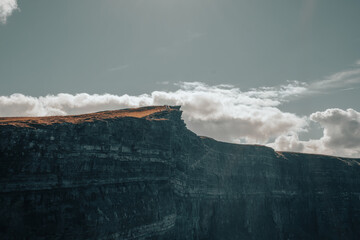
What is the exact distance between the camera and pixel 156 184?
9519 cm

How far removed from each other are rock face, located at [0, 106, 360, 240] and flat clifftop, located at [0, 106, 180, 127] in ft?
1.37

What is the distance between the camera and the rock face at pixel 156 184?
64.6 m

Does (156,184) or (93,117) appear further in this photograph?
(156,184)

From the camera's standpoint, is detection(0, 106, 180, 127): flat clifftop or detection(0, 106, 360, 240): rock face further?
detection(0, 106, 180, 127): flat clifftop

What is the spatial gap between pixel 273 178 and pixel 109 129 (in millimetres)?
106445

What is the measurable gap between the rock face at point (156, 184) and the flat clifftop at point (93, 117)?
16.4 inches

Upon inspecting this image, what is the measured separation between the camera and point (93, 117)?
3376 inches

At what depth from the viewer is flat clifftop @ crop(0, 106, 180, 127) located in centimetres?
7044

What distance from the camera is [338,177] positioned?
168 metres

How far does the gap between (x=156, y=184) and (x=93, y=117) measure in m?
30.2

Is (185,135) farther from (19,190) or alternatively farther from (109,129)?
(19,190)

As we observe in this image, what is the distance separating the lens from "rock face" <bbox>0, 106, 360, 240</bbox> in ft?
212

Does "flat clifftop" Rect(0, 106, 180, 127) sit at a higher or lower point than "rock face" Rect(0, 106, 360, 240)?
higher

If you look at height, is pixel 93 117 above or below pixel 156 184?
above
